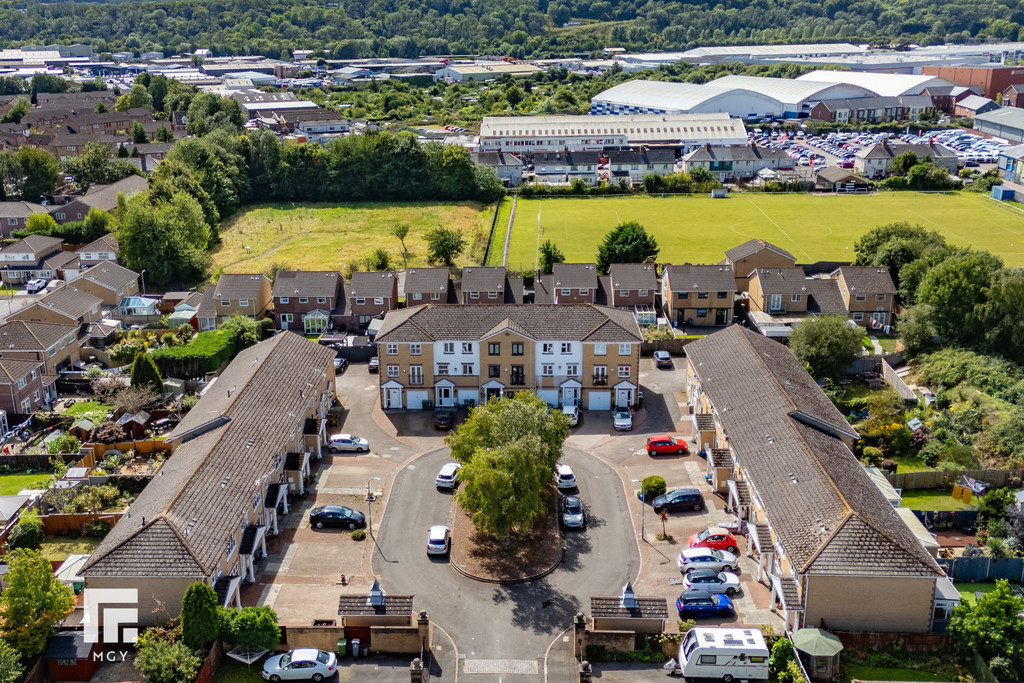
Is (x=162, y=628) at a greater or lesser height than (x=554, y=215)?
lesser

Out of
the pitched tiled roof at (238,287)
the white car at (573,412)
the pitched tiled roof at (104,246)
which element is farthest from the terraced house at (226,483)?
the pitched tiled roof at (104,246)

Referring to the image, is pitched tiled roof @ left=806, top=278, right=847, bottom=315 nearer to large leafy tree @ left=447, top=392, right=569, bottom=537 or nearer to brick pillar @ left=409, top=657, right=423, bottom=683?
large leafy tree @ left=447, top=392, right=569, bottom=537

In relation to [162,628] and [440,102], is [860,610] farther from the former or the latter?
→ [440,102]

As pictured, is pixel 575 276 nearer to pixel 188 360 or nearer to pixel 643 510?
pixel 188 360

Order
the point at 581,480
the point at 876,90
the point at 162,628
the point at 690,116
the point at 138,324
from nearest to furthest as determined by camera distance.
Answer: the point at 162,628 < the point at 581,480 < the point at 138,324 < the point at 690,116 < the point at 876,90

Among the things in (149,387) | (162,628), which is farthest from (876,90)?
(162,628)

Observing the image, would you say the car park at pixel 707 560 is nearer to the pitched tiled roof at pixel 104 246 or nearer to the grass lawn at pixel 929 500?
the grass lawn at pixel 929 500

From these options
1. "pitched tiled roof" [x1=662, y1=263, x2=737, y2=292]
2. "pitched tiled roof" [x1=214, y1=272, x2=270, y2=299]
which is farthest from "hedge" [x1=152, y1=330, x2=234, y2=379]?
"pitched tiled roof" [x1=662, y1=263, x2=737, y2=292]
